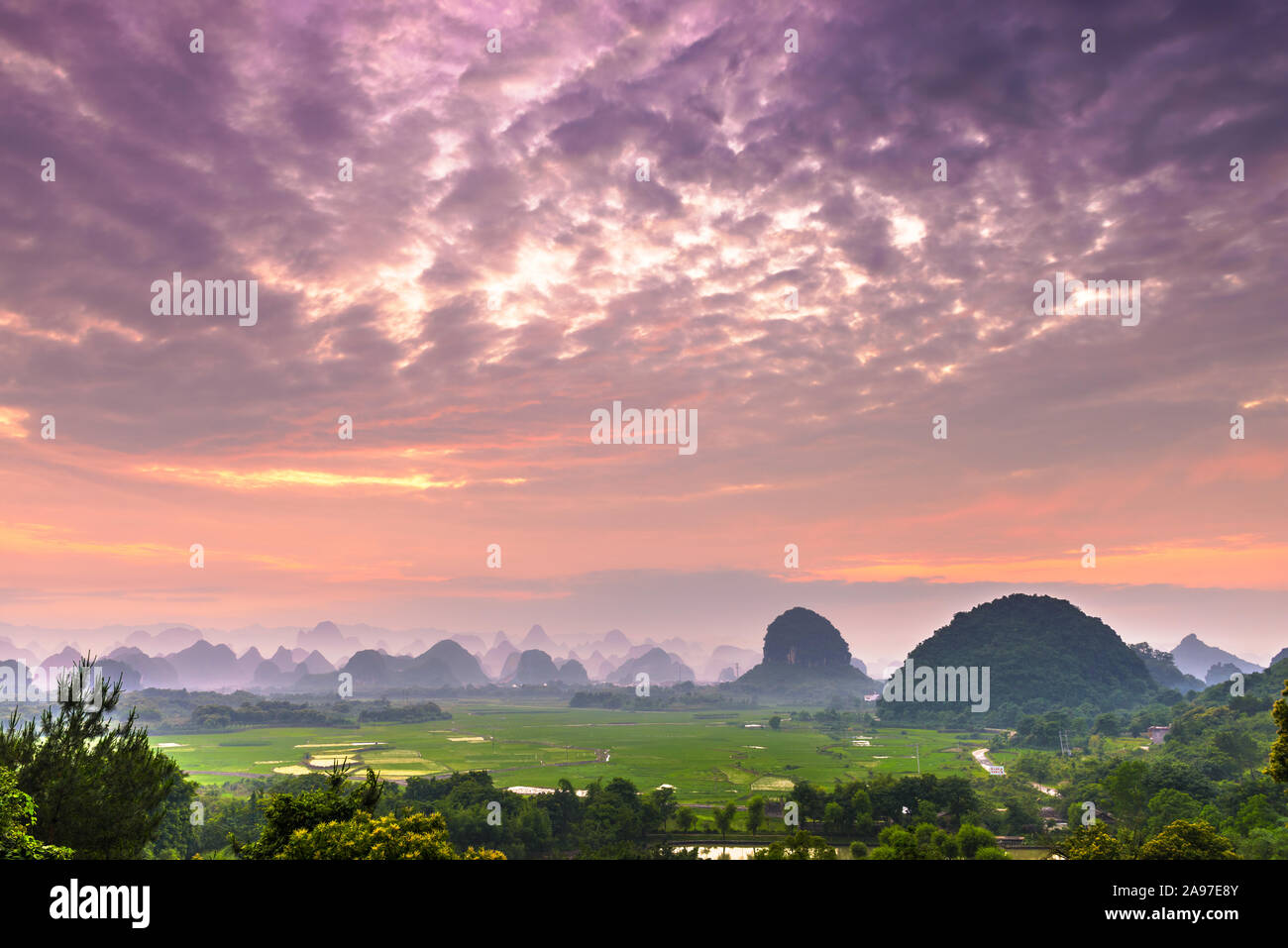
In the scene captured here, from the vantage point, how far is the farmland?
237ft

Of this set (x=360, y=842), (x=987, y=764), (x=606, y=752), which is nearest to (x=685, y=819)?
(x=360, y=842)

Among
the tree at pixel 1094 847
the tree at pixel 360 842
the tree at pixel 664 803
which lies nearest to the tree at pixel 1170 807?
the tree at pixel 1094 847

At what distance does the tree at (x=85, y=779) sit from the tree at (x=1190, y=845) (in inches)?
1354

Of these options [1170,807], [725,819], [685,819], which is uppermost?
[1170,807]

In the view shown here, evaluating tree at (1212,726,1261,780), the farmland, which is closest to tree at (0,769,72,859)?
the farmland

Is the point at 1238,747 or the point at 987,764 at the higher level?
the point at 1238,747

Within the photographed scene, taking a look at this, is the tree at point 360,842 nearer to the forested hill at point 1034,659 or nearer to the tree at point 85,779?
the tree at point 85,779

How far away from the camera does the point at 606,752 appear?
97125 mm

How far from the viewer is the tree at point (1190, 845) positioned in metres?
25.1

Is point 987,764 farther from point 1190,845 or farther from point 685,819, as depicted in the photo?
point 1190,845

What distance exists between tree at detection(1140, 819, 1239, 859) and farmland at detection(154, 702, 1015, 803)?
36.0m

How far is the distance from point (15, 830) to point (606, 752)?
92134 millimetres
